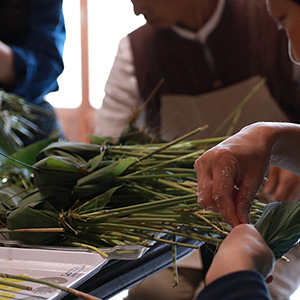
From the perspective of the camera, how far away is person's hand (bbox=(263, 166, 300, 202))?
0.67 m

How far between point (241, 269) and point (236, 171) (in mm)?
109

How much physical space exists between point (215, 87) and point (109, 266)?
0.86m

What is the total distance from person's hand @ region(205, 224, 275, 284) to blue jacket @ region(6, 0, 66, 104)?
0.79 metres

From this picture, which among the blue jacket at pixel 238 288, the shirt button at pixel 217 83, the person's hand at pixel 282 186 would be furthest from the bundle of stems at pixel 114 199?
the shirt button at pixel 217 83

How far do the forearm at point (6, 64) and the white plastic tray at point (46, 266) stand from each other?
54 cm

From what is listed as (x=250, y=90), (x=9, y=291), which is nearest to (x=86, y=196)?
(x=9, y=291)

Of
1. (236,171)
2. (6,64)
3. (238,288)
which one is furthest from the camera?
(6,64)

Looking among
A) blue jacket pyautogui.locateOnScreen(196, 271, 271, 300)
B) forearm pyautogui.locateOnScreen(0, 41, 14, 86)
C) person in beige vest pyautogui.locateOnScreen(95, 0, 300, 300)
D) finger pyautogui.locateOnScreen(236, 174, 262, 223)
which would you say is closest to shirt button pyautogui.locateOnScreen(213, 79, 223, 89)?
person in beige vest pyautogui.locateOnScreen(95, 0, 300, 300)

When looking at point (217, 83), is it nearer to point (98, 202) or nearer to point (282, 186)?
point (282, 186)

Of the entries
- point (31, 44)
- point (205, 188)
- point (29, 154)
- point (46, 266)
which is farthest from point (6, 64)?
point (205, 188)

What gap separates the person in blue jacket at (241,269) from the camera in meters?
0.26

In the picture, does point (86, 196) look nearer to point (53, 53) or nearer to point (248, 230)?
point (248, 230)

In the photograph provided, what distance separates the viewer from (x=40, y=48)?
1035mm

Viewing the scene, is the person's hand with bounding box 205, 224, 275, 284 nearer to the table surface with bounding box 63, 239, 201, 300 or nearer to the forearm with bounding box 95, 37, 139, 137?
the table surface with bounding box 63, 239, 201, 300
